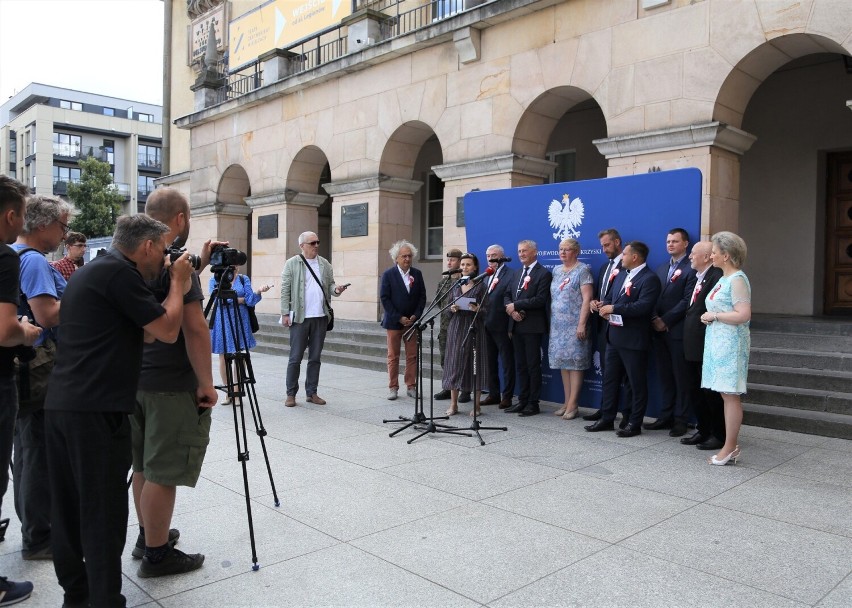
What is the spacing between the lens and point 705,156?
8570mm

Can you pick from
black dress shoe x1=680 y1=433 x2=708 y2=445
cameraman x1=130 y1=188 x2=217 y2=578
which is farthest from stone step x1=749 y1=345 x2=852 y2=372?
cameraman x1=130 y1=188 x2=217 y2=578

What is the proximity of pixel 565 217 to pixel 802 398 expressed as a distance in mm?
3009

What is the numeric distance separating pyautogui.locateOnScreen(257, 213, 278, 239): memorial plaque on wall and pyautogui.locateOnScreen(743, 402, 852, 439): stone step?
11252 mm

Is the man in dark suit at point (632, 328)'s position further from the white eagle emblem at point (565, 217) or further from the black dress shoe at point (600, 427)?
the white eagle emblem at point (565, 217)

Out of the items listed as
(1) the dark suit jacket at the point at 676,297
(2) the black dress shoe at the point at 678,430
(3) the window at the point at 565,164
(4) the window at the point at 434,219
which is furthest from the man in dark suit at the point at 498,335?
(4) the window at the point at 434,219

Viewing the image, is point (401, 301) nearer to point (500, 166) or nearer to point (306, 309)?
point (306, 309)

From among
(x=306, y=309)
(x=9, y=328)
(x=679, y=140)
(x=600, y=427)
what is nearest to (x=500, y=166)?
(x=679, y=140)

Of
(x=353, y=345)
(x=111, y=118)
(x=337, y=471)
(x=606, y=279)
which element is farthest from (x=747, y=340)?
(x=111, y=118)

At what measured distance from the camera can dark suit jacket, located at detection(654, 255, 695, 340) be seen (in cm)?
636

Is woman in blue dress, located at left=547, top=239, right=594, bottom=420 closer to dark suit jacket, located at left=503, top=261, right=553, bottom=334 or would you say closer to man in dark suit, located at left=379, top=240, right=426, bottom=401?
dark suit jacket, located at left=503, top=261, right=553, bottom=334

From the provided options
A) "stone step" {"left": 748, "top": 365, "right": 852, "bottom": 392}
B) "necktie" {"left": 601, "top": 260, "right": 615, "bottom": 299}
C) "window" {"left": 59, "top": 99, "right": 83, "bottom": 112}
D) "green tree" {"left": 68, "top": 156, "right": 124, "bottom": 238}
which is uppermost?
"window" {"left": 59, "top": 99, "right": 83, "bottom": 112}

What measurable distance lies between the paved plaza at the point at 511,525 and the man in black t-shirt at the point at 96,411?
472 millimetres

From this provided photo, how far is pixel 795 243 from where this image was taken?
11094mm

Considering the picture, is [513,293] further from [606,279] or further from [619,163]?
[619,163]
